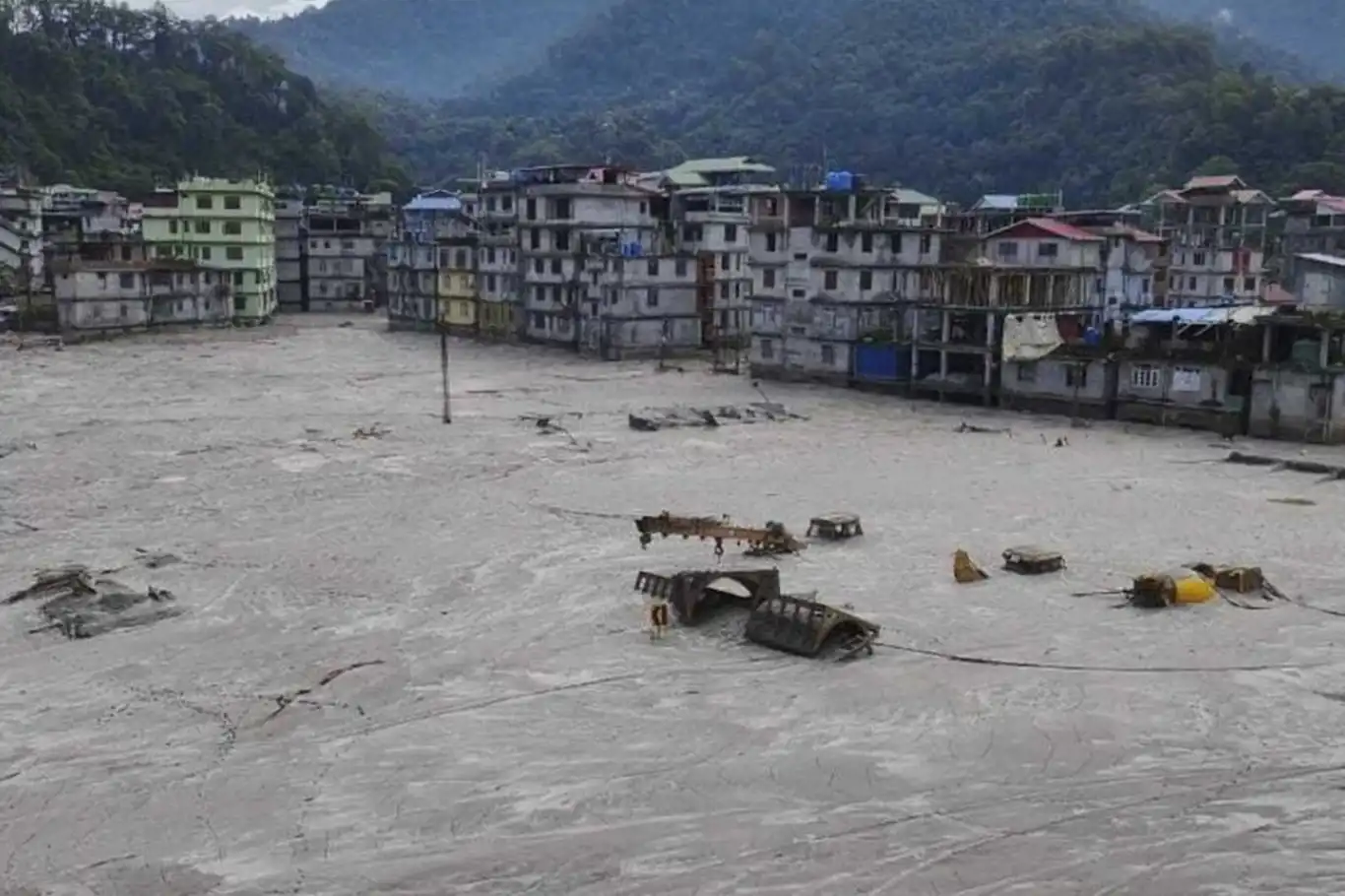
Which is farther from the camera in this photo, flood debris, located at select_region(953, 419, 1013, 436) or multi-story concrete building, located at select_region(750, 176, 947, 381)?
multi-story concrete building, located at select_region(750, 176, 947, 381)

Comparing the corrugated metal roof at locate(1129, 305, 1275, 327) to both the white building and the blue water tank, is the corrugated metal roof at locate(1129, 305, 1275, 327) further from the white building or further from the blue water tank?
the white building

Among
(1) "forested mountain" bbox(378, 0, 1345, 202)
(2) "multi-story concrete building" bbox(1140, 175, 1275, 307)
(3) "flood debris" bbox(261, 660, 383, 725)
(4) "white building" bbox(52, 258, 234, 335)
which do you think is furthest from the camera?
(1) "forested mountain" bbox(378, 0, 1345, 202)

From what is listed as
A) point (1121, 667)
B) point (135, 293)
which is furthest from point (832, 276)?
point (135, 293)

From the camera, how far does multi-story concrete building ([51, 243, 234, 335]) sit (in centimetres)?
6712

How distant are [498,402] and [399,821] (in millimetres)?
35311

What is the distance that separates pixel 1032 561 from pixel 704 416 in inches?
803

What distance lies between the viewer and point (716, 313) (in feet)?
219

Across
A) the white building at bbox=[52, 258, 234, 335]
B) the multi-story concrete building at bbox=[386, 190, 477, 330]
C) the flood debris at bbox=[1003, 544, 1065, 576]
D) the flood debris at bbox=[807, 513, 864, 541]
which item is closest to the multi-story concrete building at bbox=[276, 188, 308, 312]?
the multi-story concrete building at bbox=[386, 190, 477, 330]

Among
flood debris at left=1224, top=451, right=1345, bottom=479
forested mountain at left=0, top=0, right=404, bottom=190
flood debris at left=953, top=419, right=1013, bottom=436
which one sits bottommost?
flood debris at left=953, top=419, right=1013, bottom=436

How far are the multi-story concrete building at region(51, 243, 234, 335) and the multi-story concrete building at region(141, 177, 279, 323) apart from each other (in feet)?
4.09

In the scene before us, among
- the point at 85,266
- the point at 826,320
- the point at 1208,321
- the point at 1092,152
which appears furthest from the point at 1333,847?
the point at 1092,152

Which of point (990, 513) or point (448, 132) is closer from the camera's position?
point (990, 513)

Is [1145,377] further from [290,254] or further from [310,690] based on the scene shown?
[290,254]

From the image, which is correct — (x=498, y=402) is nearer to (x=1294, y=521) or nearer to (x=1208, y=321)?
(x=1208, y=321)
